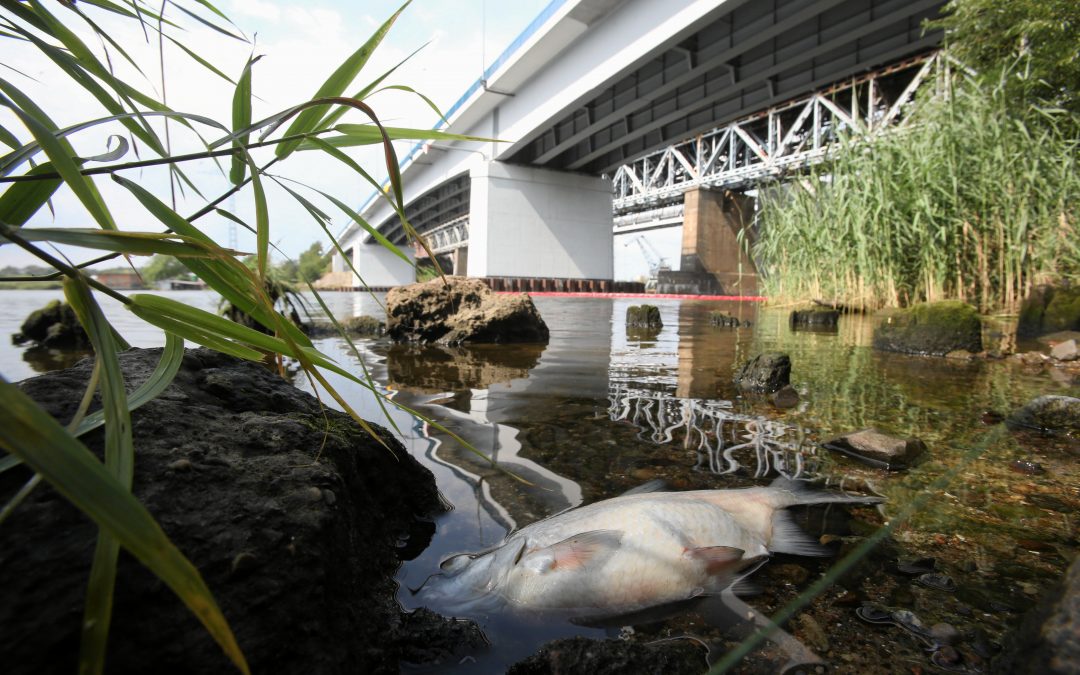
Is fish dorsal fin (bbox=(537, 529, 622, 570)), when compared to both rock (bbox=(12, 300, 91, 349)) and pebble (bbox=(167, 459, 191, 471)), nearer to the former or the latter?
pebble (bbox=(167, 459, 191, 471))

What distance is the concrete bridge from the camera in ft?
52.9

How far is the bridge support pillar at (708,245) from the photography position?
3328 centimetres

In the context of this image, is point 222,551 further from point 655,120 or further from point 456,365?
point 655,120

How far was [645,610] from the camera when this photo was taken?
123 centimetres

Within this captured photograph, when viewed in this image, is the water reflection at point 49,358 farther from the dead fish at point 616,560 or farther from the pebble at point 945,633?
the pebble at point 945,633

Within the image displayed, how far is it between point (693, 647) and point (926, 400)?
3067 mm

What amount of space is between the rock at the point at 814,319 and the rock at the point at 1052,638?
8645 millimetres

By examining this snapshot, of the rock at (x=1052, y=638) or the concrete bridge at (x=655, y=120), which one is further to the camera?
the concrete bridge at (x=655, y=120)

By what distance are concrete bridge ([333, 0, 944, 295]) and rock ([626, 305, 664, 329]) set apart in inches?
82.3

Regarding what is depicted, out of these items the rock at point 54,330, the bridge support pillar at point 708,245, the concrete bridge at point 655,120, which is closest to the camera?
the rock at point 54,330

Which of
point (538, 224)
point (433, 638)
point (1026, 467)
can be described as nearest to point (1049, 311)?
point (1026, 467)

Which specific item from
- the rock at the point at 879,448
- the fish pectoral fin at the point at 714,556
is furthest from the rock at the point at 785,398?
the fish pectoral fin at the point at 714,556

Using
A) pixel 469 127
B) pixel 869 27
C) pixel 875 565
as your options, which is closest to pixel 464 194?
pixel 469 127

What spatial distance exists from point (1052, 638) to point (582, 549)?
84 cm
